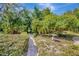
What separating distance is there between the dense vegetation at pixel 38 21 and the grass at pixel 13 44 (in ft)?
0.13

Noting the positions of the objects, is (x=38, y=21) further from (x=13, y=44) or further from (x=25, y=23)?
(x=13, y=44)

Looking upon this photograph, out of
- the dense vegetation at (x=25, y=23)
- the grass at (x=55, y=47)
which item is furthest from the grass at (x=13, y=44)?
the grass at (x=55, y=47)

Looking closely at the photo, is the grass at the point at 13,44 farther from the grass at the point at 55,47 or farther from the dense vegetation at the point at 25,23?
the grass at the point at 55,47

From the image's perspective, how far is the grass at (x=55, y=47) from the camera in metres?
1.31

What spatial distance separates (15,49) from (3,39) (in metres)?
0.12

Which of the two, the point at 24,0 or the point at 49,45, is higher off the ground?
the point at 24,0

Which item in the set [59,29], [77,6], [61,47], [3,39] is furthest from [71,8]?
[3,39]

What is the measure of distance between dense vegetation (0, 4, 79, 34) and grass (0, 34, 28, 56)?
0.04 meters

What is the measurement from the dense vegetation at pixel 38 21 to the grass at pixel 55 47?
7 cm

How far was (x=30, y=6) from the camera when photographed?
53.5 inches

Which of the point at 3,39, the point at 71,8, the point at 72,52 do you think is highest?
the point at 71,8

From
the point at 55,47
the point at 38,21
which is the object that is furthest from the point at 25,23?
the point at 55,47

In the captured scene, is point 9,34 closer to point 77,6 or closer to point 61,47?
point 61,47

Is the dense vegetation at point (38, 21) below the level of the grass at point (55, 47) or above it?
above
